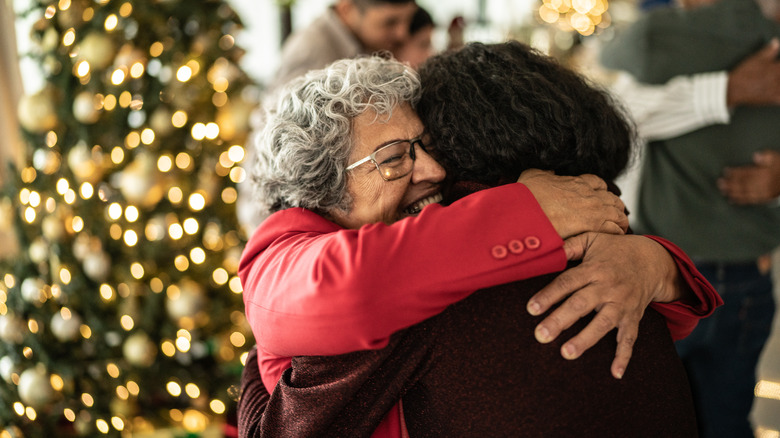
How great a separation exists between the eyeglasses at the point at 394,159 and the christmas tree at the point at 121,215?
1.03 m

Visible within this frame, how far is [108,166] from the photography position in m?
1.98

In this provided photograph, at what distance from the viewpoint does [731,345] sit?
2000mm

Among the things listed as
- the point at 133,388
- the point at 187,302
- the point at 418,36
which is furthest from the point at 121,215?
the point at 418,36

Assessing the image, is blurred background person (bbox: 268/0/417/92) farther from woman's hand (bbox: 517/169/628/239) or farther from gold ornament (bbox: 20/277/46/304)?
woman's hand (bbox: 517/169/628/239)

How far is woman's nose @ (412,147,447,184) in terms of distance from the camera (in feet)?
3.85

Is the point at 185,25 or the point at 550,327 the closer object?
the point at 550,327

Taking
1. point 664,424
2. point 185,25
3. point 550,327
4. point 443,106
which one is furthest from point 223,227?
point 664,424

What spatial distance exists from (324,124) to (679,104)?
148 cm

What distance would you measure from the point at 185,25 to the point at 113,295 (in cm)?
103

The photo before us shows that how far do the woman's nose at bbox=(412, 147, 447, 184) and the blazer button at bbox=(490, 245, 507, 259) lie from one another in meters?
0.30

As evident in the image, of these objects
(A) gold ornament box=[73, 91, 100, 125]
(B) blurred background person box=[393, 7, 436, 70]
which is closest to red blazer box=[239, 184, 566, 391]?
(A) gold ornament box=[73, 91, 100, 125]

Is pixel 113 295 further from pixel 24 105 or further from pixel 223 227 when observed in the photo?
pixel 24 105

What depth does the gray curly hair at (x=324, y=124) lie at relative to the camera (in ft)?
3.71

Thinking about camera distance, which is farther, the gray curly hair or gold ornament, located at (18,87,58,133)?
gold ornament, located at (18,87,58,133)
